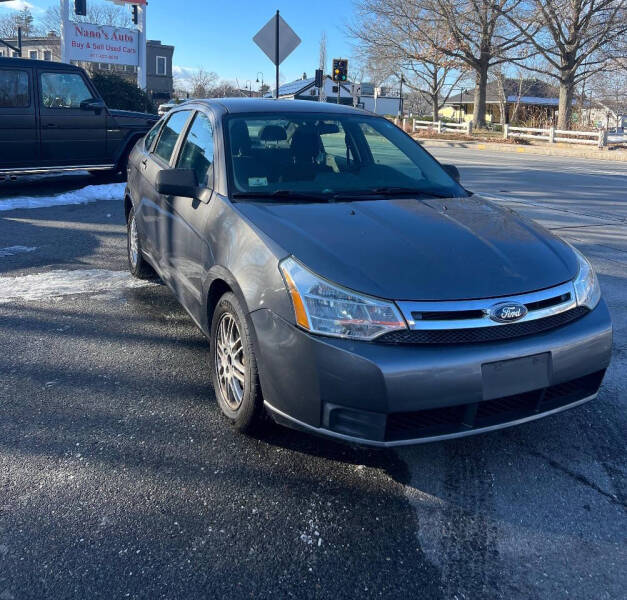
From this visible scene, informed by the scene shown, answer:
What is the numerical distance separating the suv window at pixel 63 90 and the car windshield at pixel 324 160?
762cm

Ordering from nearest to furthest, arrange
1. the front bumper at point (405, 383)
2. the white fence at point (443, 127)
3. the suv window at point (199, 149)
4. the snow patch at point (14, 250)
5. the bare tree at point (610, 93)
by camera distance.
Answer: the front bumper at point (405, 383)
the suv window at point (199, 149)
the snow patch at point (14, 250)
the white fence at point (443, 127)
the bare tree at point (610, 93)

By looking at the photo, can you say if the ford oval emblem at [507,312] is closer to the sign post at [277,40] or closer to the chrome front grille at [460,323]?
the chrome front grille at [460,323]

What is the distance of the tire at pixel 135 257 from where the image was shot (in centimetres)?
557

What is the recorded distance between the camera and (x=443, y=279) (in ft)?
8.70

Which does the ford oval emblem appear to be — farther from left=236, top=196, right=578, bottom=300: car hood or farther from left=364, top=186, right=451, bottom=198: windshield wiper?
left=364, top=186, right=451, bottom=198: windshield wiper

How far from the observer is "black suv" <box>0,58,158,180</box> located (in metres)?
9.93

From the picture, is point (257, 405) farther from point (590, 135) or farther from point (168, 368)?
point (590, 135)

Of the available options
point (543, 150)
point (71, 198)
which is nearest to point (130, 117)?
point (71, 198)

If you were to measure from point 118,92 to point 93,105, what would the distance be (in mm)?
7961

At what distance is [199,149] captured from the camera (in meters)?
4.11

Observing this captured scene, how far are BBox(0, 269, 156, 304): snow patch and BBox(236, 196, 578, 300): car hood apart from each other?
2776 mm

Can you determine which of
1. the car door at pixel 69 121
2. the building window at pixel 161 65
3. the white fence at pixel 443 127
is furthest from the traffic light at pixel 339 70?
the building window at pixel 161 65

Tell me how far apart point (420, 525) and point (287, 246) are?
130cm

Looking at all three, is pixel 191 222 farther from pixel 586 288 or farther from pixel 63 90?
pixel 63 90
